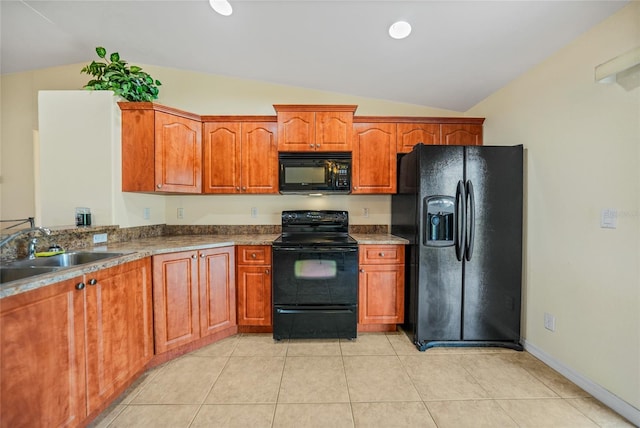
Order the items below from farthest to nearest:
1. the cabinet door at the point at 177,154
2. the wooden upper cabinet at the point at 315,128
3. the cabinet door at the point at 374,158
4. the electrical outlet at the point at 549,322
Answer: the cabinet door at the point at 374,158 → the wooden upper cabinet at the point at 315,128 → the cabinet door at the point at 177,154 → the electrical outlet at the point at 549,322

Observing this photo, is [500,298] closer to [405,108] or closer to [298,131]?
[405,108]

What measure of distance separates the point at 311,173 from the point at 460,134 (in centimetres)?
171

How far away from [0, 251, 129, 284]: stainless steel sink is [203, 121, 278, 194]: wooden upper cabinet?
1.17m

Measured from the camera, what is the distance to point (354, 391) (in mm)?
1793

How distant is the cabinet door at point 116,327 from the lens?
149 cm

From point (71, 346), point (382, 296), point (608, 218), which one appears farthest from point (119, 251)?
point (608, 218)

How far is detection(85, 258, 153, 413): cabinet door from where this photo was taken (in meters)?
1.49

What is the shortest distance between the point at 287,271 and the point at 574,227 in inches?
89.0

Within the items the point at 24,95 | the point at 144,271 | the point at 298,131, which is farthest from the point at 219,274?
the point at 24,95

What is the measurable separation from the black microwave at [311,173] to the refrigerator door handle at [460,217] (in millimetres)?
1050

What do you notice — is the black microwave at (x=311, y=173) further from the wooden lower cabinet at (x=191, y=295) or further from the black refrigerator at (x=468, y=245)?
the wooden lower cabinet at (x=191, y=295)

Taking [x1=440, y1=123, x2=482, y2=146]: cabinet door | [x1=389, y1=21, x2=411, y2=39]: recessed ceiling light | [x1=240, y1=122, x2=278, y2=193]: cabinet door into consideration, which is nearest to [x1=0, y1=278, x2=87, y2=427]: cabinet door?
[x1=240, y1=122, x2=278, y2=193]: cabinet door

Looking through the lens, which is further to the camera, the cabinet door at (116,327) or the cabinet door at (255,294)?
the cabinet door at (255,294)

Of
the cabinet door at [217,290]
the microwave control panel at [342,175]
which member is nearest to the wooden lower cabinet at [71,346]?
the cabinet door at [217,290]
